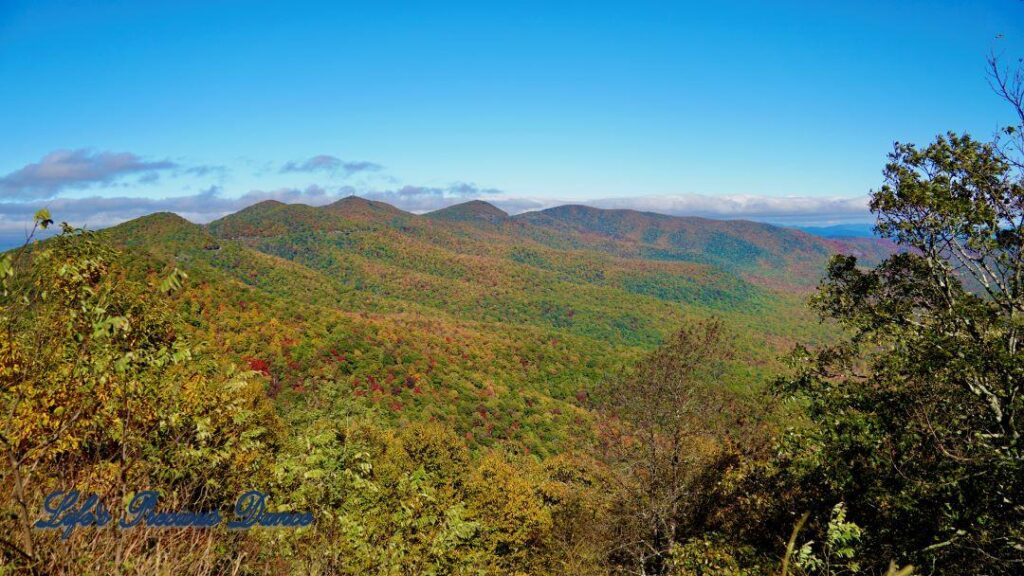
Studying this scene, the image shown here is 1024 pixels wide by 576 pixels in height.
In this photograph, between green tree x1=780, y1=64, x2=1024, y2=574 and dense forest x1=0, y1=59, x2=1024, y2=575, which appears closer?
dense forest x1=0, y1=59, x2=1024, y2=575

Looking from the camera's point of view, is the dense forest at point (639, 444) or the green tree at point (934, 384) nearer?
the dense forest at point (639, 444)

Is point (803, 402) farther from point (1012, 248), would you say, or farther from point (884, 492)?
point (1012, 248)

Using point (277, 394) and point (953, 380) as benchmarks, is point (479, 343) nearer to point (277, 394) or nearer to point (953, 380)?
point (277, 394)

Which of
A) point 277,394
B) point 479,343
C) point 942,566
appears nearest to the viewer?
point 942,566

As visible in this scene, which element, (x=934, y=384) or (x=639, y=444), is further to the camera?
(x=639, y=444)

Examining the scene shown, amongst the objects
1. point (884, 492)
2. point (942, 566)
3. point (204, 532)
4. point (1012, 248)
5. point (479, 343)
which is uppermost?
point (1012, 248)

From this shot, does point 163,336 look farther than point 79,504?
Yes

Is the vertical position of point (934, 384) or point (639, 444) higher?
point (934, 384)

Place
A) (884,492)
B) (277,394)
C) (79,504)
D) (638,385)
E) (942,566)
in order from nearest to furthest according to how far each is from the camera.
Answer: (79,504) → (942,566) → (884,492) → (638,385) → (277,394)

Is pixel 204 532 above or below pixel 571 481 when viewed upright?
above

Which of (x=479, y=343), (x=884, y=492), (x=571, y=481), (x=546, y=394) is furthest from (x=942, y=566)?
(x=479, y=343)
